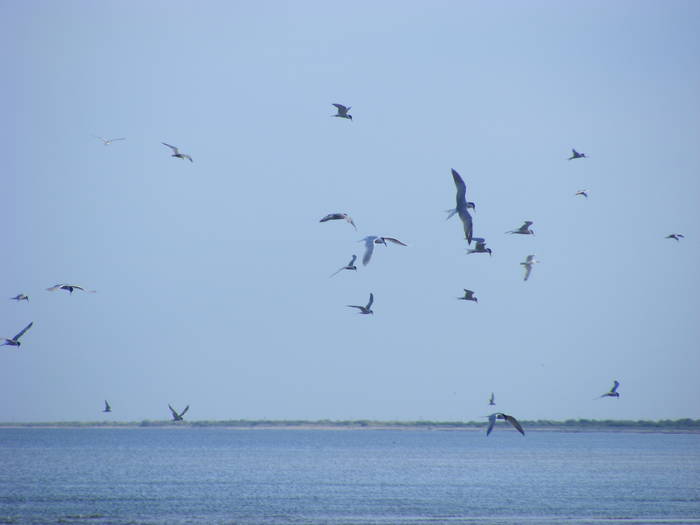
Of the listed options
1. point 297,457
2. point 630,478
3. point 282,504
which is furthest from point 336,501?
point 297,457

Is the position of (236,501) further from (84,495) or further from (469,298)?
(469,298)

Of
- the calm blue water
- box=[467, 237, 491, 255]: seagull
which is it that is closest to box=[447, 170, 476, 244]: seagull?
box=[467, 237, 491, 255]: seagull

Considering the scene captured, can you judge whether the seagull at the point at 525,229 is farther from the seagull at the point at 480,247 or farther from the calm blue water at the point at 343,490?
the calm blue water at the point at 343,490

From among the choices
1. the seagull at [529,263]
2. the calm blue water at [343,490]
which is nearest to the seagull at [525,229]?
the seagull at [529,263]

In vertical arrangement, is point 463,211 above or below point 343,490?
above

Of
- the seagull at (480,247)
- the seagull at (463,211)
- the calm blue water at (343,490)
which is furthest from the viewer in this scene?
the calm blue water at (343,490)

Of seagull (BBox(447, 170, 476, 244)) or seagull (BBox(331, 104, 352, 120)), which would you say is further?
seagull (BBox(331, 104, 352, 120))

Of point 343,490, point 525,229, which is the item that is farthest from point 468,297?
→ point 343,490

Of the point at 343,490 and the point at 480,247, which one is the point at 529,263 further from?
the point at 343,490

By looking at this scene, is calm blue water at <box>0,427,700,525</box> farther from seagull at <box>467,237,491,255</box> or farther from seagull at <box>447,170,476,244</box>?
seagull at <box>447,170,476,244</box>

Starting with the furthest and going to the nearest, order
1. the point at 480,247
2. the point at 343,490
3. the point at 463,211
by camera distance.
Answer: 1. the point at 343,490
2. the point at 480,247
3. the point at 463,211

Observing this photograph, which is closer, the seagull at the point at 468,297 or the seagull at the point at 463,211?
the seagull at the point at 463,211

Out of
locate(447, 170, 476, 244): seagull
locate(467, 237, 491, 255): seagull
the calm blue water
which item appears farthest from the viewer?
the calm blue water

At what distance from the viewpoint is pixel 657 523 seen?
158 ft
